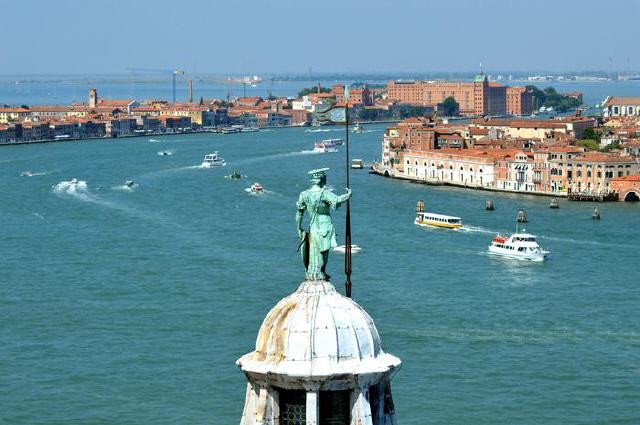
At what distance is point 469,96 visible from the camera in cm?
6344

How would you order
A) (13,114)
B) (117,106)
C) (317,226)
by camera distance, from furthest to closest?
1. (117,106)
2. (13,114)
3. (317,226)

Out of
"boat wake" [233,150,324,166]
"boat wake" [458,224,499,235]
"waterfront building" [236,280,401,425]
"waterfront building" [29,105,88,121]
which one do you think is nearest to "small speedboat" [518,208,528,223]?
"boat wake" [458,224,499,235]

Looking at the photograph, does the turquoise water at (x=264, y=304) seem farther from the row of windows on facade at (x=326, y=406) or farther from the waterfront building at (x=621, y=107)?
the waterfront building at (x=621, y=107)

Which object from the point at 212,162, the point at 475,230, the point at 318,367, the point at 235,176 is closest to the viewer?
the point at 318,367

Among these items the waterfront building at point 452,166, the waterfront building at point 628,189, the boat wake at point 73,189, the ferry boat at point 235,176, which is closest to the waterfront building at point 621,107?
the waterfront building at point 452,166

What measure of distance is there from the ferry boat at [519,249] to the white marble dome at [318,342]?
13.3 meters

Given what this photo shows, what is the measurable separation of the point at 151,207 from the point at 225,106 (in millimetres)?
38620

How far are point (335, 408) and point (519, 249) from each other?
529 inches

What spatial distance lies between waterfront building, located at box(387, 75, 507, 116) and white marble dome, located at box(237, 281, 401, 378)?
199 feet

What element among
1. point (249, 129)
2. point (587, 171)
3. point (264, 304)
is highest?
point (264, 304)

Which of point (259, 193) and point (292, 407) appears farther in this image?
point (259, 193)

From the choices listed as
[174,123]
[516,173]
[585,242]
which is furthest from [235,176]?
[174,123]

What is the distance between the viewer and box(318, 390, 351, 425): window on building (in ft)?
5.85

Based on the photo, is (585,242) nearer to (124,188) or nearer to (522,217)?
(522,217)
